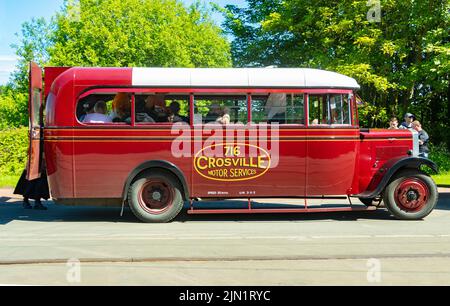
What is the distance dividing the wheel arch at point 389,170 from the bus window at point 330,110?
1.13m

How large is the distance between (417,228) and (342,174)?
5.44ft

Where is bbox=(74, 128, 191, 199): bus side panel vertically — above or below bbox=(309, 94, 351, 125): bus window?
below

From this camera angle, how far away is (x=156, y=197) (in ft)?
32.1

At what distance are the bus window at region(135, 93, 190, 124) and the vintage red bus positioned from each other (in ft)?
0.06

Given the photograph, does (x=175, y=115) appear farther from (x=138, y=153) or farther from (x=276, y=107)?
(x=276, y=107)

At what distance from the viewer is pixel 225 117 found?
9.72 metres

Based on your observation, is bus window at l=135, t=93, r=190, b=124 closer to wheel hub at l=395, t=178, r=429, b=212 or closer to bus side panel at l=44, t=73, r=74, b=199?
bus side panel at l=44, t=73, r=74, b=199

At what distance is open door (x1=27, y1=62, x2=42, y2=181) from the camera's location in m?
9.53

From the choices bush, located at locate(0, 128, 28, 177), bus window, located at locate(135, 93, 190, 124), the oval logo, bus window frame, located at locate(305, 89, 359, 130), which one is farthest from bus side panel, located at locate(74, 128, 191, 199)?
bush, located at locate(0, 128, 28, 177)

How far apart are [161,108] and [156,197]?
1655 mm

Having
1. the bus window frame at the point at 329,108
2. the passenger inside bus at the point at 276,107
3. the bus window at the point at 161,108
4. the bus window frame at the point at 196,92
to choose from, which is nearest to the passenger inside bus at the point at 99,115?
the bus window frame at the point at 196,92

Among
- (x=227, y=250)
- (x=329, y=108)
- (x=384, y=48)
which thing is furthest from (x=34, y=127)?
(x=384, y=48)

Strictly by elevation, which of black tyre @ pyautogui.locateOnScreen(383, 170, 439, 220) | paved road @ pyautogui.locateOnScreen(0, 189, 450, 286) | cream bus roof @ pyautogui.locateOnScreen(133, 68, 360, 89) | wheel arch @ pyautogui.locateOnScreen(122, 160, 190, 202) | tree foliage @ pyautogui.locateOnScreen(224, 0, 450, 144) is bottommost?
paved road @ pyautogui.locateOnScreen(0, 189, 450, 286)

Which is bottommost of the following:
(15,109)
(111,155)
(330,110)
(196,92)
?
(111,155)
